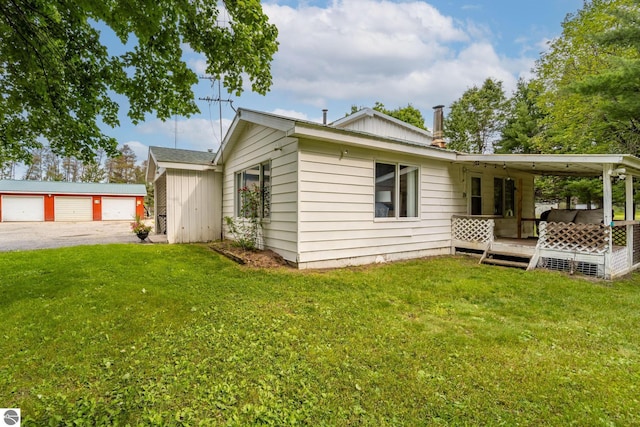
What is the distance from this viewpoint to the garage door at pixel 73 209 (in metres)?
25.2

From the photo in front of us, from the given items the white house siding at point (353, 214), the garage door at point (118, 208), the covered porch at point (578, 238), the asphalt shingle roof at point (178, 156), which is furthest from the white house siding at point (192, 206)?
the garage door at point (118, 208)

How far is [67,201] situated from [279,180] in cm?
2806

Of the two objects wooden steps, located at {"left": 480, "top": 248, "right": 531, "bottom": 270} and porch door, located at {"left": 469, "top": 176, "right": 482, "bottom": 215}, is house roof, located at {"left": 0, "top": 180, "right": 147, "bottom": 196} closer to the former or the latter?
porch door, located at {"left": 469, "top": 176, "right": 482, "bottom": 215}

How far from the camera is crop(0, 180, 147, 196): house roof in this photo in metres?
23.9

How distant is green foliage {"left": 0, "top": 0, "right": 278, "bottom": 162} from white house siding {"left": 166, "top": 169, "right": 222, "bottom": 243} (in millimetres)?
4234

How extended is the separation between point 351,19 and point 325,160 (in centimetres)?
653

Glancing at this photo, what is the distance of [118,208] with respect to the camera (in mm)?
27594

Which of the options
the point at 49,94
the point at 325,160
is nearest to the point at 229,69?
the point at 325,160

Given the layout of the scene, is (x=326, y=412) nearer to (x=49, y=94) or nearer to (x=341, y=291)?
(x=341, y=291)

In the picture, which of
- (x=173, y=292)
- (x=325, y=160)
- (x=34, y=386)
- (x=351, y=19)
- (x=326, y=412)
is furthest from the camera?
(x=351, y=19)

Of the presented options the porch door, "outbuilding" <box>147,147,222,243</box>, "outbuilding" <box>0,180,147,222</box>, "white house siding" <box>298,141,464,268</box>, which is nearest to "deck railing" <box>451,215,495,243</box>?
the porch door

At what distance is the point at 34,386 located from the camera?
2.22 m

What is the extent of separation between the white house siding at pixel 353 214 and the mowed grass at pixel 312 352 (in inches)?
47.7

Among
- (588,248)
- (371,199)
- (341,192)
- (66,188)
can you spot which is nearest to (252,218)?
(341,192)
